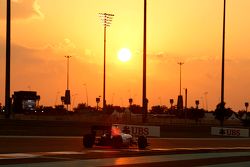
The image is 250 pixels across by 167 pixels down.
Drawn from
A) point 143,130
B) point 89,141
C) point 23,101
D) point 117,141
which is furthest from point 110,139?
point 23,101

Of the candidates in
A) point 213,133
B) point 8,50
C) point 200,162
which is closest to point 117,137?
point 200,162

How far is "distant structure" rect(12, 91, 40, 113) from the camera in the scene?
331ft

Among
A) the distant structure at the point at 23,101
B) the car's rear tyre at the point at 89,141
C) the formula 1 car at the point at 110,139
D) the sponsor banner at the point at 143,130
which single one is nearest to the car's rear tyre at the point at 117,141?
the formula 1 car at the point at 110,139

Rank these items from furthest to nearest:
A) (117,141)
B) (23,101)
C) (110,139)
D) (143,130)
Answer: (23,101)
(143,130)
(110,139)
(117,141)

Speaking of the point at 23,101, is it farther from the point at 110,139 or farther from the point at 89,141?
the point at 110,139

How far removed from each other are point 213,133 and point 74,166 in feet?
134

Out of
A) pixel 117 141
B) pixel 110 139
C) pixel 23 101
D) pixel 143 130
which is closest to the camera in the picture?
pixel 117 141

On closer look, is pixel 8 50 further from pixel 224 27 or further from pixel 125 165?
pixel 125 165

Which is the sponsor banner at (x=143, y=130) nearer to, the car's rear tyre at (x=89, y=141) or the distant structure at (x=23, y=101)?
the car's rear tyre at (x=89, y=141)

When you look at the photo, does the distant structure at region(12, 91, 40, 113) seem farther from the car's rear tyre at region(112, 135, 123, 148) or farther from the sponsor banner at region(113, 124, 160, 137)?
the car's rear tyre at region(112, 135, 123, 148)

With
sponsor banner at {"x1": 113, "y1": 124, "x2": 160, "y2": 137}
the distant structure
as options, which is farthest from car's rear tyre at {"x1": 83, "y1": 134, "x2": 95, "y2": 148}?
the distant structure

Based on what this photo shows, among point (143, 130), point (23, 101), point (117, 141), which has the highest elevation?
point (23, 101)

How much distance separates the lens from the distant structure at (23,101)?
100750 mm

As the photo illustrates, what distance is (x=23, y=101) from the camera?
10231 centimetres
